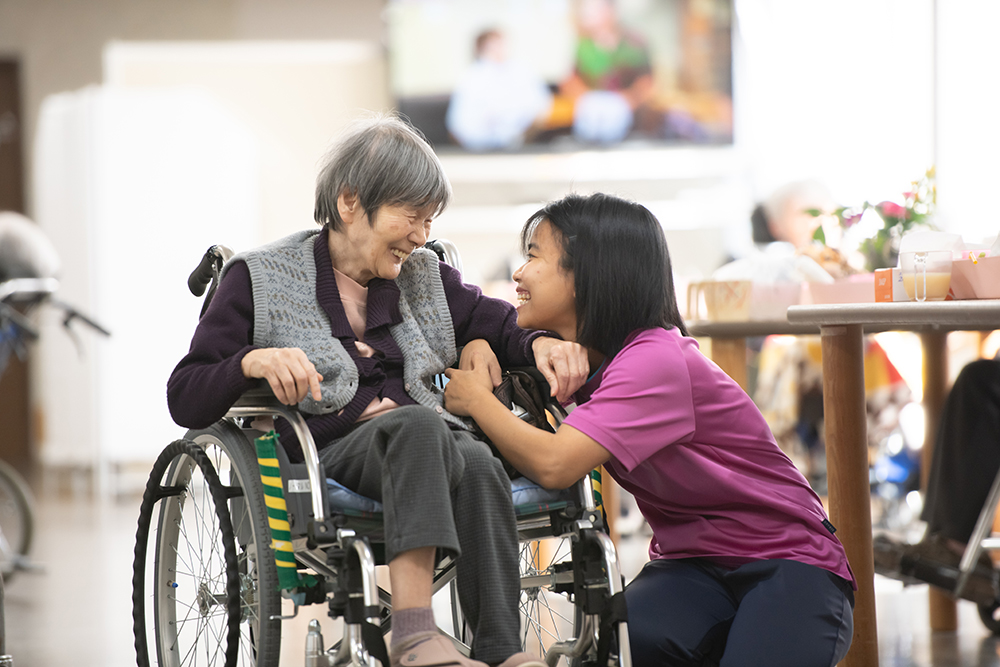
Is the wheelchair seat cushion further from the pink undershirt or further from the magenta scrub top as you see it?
the pink undershirt

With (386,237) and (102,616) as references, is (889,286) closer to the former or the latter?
(386,237)

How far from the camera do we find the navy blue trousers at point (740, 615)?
1.43 metres

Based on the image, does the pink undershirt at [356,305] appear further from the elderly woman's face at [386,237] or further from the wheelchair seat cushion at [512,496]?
the wheelchair seat cushion at [512,496]

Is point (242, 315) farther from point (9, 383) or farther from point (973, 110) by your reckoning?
point (9, 383)

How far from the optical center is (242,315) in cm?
147

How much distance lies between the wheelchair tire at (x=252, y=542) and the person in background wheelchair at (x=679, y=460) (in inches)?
12.4

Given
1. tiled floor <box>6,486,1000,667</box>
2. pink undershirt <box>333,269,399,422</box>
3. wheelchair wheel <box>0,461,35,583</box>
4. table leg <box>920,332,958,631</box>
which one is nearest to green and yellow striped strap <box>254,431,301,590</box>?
pink undershirt <box>333,269,399,422</box>

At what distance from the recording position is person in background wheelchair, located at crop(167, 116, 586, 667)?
125 cm

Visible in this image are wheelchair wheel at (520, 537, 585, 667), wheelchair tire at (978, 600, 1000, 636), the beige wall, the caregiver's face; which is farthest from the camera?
the beige wall

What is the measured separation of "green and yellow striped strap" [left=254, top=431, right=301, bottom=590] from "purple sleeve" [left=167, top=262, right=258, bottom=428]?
9 cm

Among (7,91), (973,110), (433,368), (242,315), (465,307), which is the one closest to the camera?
(242,315)

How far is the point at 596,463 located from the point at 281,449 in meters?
0.42

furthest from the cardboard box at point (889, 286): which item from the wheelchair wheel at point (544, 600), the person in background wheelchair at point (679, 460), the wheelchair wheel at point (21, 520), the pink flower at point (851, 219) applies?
the wheelchair wheel at point (21, 520)

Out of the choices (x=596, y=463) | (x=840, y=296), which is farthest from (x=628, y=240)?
(x=840, y=296)
